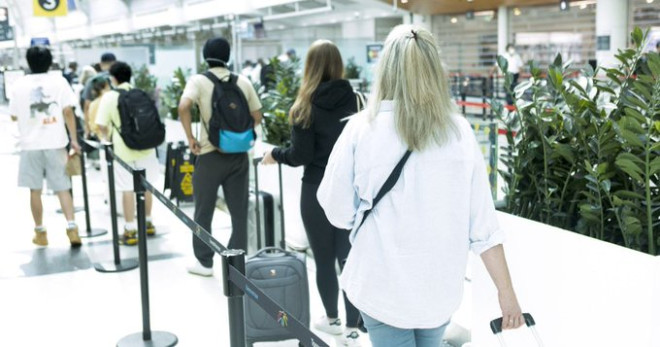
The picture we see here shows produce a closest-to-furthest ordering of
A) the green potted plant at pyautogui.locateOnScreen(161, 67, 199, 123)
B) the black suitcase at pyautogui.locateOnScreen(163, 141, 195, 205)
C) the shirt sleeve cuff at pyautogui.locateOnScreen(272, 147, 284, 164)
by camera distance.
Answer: the shirt sleeve cuff at pyautogui.locateOnScreen(272, 147, 284, 164) → the black suitcase at pyautogui.locateOnScreen(163, 141, 195, 205) → the green potted plant at pyautogui.locateOnScreen(161, 67, 199, 123)

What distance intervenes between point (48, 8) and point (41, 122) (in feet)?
24.3

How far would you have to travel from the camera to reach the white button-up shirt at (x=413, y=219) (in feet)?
6.84

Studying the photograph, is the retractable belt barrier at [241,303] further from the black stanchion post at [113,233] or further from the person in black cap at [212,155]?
the black stanchion post at [113,233]

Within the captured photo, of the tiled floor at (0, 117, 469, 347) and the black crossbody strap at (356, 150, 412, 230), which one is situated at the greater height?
the black crossbody strap at (356, 150, 412, 230)

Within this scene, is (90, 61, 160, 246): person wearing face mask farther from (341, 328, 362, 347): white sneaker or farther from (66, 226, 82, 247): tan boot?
(341, 328, 362, 347): white sneaker

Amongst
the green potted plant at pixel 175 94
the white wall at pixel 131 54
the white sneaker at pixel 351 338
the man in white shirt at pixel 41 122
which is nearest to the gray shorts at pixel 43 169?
the man in white shirt at pixel 41 122

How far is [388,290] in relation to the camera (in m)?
2.12

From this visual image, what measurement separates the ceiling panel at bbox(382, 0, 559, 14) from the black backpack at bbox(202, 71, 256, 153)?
16.5 meters

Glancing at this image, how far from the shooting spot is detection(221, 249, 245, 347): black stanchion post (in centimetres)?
241

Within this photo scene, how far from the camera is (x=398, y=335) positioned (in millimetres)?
2199

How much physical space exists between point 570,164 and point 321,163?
119 centimetres

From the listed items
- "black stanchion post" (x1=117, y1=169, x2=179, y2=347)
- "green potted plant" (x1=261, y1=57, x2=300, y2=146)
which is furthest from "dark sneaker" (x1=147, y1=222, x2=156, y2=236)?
"black stanchion post" (x1=117, y1=169, x2=179, y2=347)

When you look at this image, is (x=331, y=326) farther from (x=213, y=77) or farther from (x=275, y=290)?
(x=213, y=77)

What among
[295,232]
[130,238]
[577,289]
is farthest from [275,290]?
[130,238]
